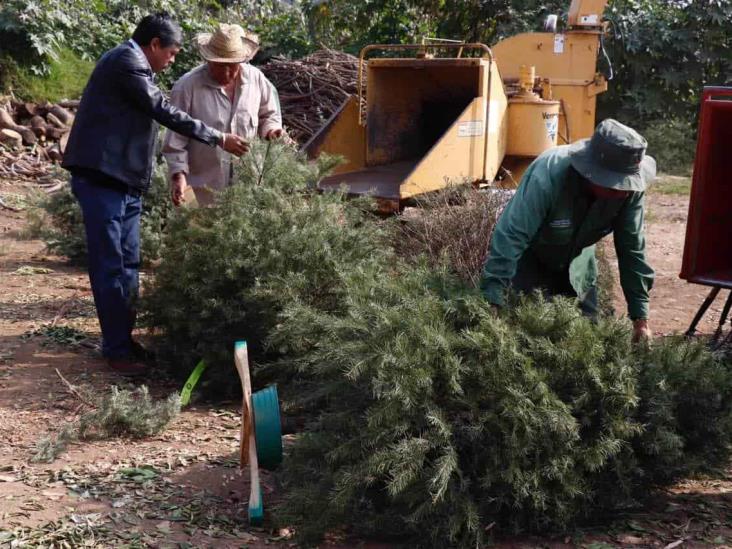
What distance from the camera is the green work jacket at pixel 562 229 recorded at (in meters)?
3.80

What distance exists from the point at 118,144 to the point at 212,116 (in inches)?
27.3

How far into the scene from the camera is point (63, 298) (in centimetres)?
680

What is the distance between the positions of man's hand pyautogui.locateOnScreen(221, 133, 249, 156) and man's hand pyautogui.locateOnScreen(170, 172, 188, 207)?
1.54 feet

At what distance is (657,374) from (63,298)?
4599 millimetres

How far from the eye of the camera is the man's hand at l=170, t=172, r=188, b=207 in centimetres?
543

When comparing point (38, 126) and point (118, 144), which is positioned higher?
point (118, 144)

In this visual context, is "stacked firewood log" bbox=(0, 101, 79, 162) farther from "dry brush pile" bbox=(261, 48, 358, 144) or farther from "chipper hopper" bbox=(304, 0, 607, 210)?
"chipper hopper" bbox=(304, 0, 607, 210)

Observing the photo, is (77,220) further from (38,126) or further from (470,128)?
(38,126)

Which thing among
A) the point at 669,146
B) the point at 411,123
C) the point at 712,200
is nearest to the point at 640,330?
the point at 712,200

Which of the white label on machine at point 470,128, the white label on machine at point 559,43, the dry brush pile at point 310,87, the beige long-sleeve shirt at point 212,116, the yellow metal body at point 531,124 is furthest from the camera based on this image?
the dry brush pile at point 310,87

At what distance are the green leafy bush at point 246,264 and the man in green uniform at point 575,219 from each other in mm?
1094

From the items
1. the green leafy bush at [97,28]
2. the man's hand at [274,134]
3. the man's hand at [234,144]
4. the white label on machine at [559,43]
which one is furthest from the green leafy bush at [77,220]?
the green leafy bush at [97,28]

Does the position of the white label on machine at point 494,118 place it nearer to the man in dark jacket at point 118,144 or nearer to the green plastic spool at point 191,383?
the man in dark jacket at point 118,144

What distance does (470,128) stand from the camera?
653 cm
